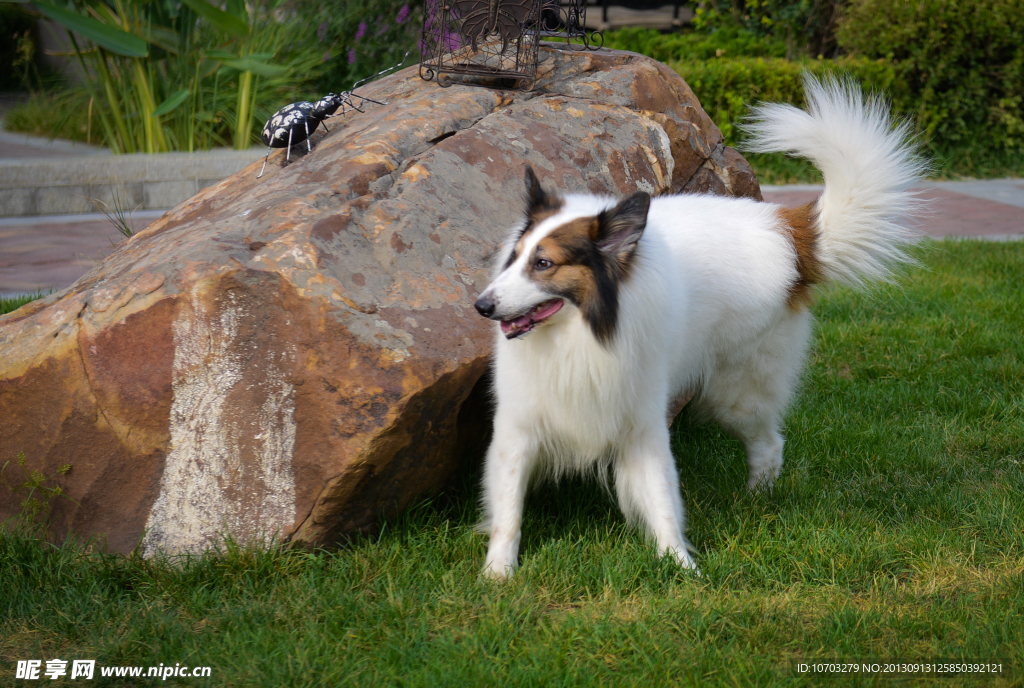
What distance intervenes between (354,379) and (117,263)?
4.17ft

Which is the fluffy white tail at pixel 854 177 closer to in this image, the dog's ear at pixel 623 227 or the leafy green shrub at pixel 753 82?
the dog's ear at pixel 623 227

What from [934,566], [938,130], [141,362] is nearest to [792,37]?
[938,130]

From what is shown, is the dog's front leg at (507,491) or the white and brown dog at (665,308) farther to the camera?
the dog's front leg at (507,491)

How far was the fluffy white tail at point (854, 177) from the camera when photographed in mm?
3480

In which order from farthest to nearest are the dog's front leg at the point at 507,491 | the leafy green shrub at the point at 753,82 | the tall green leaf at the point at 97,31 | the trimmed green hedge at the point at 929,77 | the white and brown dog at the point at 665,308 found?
the leafy green shrub at the point at 753,82 → the trimmed green hedge at the point at 929,77 → the tall green leaf at the point at 97,31 → the dog's front leg at the point at 507,491 → the white and brown dog at the point at 665,308

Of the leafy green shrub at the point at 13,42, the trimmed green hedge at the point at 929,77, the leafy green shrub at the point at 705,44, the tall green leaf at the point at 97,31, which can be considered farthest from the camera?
the leafy green shrub at the point at 13,42

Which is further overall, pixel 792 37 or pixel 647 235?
pixel 792 37

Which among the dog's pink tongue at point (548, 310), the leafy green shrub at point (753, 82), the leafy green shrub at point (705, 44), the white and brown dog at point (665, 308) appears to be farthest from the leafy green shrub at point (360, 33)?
the dog's pink tongue at point (548, 310)

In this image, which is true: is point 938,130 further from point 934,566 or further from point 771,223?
point 934,566

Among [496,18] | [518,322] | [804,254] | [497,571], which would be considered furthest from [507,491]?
[496,18]

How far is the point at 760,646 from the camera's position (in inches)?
99.7

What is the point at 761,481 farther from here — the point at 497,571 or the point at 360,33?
the point at 360,33

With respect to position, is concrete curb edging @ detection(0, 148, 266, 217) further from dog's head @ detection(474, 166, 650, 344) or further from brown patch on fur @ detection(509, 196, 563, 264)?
dog's head @ detection(474, 166, 650, 344)

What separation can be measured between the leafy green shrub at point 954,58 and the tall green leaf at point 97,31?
8.06m
